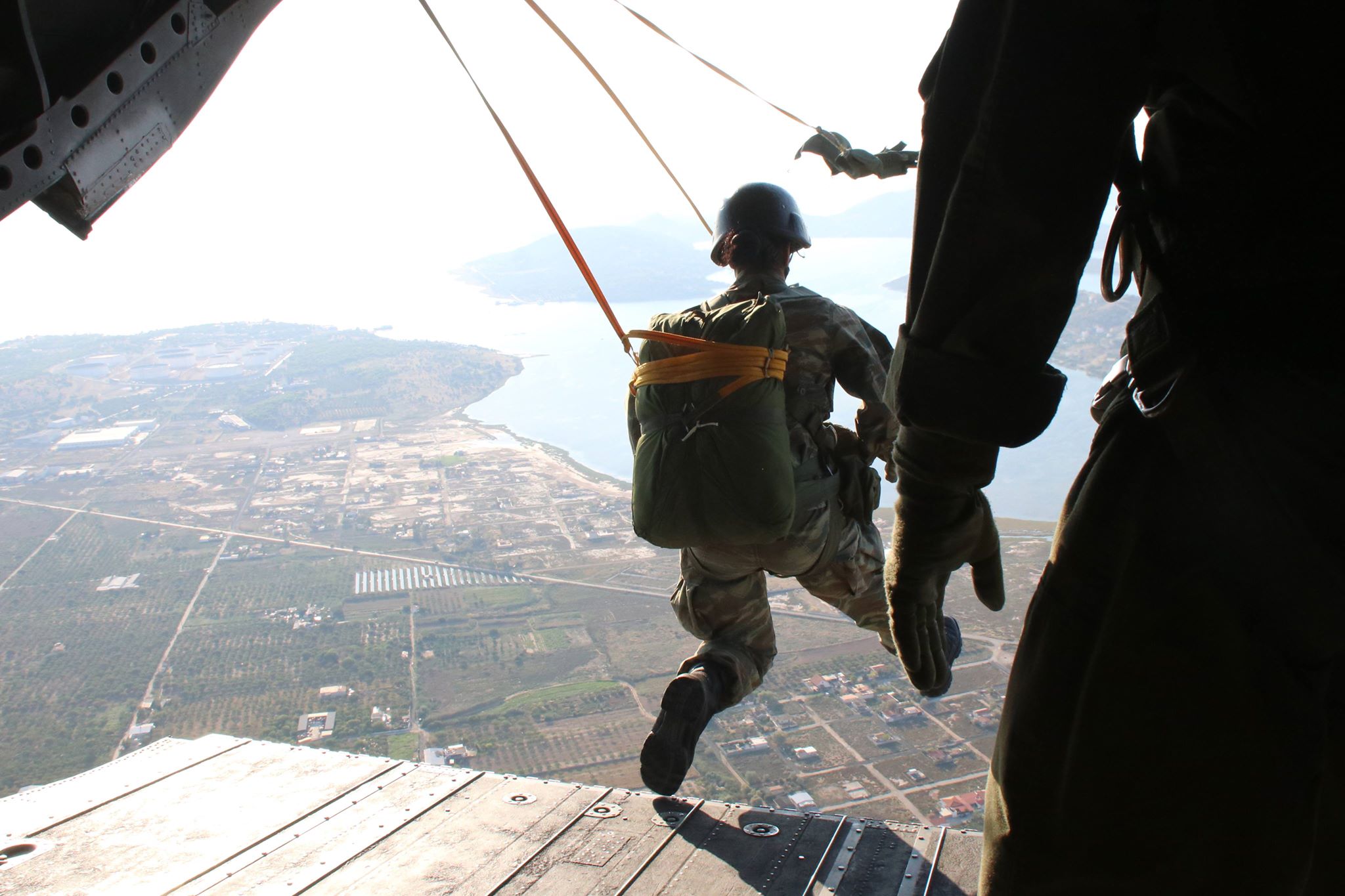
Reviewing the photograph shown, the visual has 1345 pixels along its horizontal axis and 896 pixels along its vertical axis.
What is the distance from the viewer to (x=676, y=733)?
12.1 feet

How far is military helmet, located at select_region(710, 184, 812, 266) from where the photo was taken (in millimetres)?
3920

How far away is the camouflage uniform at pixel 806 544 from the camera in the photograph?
12.3 feet

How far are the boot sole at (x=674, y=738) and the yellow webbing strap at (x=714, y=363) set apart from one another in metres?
1.22

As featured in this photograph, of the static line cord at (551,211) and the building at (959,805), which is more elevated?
the static line cord at (551,211)

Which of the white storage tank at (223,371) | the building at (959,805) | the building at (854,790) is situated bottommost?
the building at (854,790)

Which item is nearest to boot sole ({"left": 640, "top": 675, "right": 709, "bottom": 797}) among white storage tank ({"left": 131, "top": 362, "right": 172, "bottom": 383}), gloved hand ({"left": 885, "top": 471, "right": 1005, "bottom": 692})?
gloved hand ({"left": 885, "top": 471, "right": 1005, "bottom": 692})

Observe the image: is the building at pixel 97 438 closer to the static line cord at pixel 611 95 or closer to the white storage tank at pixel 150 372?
the white storage tank at pixel 150 372

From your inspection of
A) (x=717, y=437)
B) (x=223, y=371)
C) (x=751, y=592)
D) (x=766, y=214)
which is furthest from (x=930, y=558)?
(x=223, y=371)

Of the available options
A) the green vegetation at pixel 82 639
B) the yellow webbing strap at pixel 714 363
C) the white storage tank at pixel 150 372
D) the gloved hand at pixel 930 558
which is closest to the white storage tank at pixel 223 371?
the white storage tank at pixel 150 372

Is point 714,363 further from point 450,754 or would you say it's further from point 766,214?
point 450,754

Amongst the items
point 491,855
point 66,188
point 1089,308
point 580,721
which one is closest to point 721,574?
point 491,855

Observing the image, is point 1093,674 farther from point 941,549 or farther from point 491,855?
point 491,855

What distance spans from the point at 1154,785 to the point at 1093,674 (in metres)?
0.16

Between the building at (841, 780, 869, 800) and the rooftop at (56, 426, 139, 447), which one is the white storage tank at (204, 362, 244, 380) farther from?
the building at (841, 780, 869, 800)
